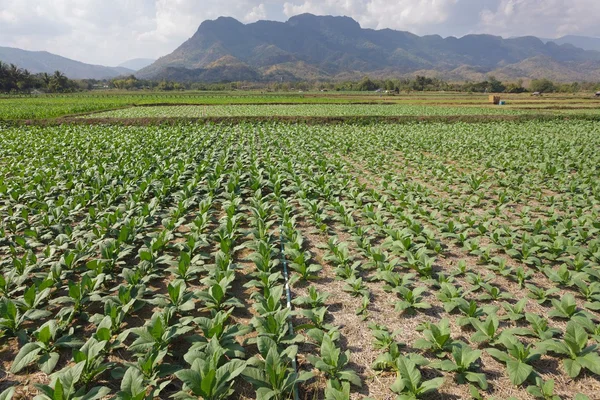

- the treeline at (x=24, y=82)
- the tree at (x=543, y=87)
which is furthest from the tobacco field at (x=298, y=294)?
the tree at (x=543, y=87)

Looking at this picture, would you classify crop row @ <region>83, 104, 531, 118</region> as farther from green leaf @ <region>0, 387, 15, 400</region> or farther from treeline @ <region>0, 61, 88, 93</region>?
treeline @ <region>0, 61, 88, 93</region>

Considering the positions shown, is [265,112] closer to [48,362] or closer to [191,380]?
[48,362]

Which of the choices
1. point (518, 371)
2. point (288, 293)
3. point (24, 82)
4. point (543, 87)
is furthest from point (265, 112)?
point (543, 87)

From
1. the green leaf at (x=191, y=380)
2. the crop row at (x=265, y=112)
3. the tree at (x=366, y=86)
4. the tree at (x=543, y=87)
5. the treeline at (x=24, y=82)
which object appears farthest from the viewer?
the tree at (x=366, y=86)

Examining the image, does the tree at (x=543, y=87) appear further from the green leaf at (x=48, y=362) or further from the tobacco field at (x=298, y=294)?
the green leaf at (x=48, y=362)

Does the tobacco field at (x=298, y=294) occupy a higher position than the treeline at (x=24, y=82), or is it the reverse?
the treeline at (x=24, y=82)

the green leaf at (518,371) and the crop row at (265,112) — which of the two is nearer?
the green leaf at (518,371)

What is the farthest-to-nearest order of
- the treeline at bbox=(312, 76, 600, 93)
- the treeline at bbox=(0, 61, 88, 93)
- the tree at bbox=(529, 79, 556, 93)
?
the tree at bbox=(529, 79, 556, 93)
the treeline at bbox=(312, 76, 600, 93)
the treeline at bbox=(0, 61, 88, 93)

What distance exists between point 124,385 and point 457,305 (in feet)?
12.8

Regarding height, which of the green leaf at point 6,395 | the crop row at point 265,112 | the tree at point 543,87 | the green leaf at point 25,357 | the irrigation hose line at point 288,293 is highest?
the tree at point 543,87

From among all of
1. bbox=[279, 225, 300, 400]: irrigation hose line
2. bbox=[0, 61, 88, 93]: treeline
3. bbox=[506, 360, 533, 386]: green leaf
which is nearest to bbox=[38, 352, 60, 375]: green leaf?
bbox=[279, 225, 300, 400]: irrigation hose line

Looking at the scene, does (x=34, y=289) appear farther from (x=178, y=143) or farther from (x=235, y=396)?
(x=178, y=143)

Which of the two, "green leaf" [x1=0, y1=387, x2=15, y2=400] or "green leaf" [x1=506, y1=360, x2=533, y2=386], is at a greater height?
"green leaf" [x1=0, y1=387, x2=15, y2=400]

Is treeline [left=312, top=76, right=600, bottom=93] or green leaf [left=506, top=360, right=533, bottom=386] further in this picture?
treeline [left=312, top=76, right=600, bottom=93]
